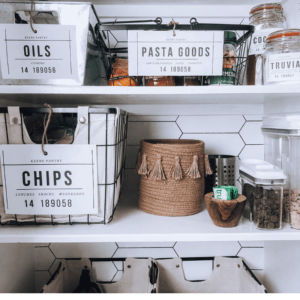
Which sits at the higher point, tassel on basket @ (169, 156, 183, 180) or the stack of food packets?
tassel on basket @ (169, 156, 183, 180)

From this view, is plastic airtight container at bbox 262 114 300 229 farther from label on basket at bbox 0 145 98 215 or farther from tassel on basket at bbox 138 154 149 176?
label on basket at bbox 0 145 98 215

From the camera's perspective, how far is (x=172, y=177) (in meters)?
0.77

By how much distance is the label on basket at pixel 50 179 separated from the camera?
26.4 inches

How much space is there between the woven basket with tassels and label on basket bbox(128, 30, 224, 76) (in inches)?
8.8

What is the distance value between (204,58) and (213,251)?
839 mm

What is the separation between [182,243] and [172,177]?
479 millimetres

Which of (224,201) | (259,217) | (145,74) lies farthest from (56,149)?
(259,217)

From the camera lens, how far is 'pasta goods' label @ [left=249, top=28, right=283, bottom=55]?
2.53 ft

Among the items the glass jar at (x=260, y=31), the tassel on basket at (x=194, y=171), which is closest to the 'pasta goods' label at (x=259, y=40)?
the glass jar at (x=260, y=31)

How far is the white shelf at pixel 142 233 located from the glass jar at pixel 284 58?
421mm

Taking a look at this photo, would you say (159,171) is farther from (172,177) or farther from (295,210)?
(295,210)

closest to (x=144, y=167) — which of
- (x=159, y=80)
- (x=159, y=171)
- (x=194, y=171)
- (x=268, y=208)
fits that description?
(x=159, y=171)

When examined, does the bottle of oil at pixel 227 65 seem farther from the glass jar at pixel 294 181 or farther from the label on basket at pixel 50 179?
the label on basket at pixel 50 179

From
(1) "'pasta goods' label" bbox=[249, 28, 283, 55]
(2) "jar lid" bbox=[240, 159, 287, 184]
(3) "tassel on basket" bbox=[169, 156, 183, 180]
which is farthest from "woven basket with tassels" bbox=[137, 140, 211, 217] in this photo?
(1) "'pasta goods' label" bbox=[249, 28, 283, 55]
